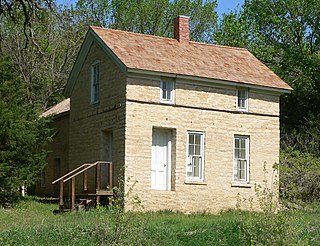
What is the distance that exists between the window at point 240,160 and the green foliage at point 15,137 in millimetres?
7402

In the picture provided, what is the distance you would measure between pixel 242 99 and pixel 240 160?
2.41m

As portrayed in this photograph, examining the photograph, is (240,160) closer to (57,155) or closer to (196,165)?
(196,165)

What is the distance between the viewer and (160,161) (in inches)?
979

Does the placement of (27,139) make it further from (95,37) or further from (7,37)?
(7,37)

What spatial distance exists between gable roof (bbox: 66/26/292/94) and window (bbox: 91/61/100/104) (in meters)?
1.12

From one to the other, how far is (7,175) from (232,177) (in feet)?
27.5

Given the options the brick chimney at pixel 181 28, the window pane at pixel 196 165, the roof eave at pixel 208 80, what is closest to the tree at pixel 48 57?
the brick chimney at pixel 181 28

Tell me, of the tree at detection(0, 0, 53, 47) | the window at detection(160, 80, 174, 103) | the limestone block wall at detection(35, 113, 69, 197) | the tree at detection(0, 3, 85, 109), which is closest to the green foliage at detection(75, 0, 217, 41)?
the tree at detection(0, 3, 85, 109)

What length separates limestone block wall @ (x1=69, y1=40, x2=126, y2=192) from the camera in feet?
80.1

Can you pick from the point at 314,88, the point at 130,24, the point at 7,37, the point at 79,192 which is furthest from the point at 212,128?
the point at 130,24

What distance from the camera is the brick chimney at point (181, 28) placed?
27844 mm

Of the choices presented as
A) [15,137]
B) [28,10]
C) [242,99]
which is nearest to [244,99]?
[242,99]

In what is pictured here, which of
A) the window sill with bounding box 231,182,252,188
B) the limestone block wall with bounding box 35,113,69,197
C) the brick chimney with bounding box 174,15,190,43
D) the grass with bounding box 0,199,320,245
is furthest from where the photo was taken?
the limestone block wall with bounding box 35,113,69,197

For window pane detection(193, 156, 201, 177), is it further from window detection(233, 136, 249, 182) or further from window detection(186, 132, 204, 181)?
window detection(233, 136, 249, 182)
